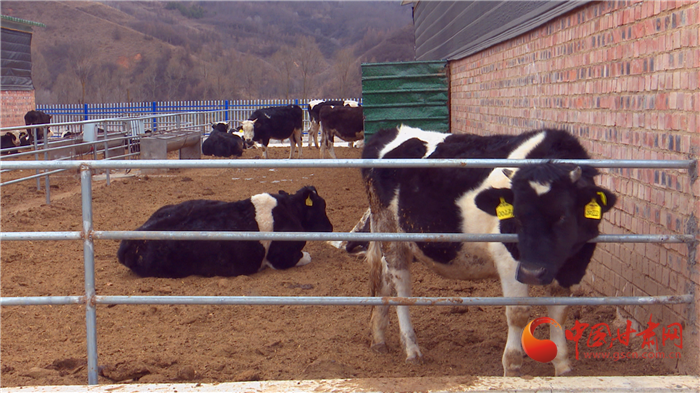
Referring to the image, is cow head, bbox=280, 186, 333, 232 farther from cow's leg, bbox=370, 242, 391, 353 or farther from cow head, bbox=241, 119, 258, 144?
cow head, bbox=241, 119, 258, 144

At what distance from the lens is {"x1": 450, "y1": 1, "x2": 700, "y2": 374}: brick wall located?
3.42m

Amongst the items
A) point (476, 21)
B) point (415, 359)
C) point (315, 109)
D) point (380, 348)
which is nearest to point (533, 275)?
point (415, 359)

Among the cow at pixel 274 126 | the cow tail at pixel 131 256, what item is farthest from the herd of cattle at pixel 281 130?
the cow tail at pixel 131 256

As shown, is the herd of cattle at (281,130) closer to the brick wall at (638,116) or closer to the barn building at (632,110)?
the barn building at (632,110)

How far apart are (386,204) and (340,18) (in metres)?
98.8

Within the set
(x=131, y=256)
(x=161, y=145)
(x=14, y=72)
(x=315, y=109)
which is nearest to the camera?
(x=131, y=256)

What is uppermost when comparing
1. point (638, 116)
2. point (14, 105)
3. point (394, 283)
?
point (14, 105)

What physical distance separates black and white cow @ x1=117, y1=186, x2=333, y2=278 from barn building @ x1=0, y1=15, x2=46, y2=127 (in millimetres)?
23359

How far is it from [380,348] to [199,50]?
71.0m

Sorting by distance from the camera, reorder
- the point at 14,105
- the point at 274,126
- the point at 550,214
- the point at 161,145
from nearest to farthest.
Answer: the point at 550,214 < the point at 161,145 < the point at 274,126 < the point at 14,105

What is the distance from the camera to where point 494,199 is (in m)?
3.28

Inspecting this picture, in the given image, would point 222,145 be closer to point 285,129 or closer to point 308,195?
point 285,129

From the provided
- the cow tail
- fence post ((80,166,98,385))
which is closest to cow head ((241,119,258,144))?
the cow tail

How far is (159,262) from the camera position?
612 cm
